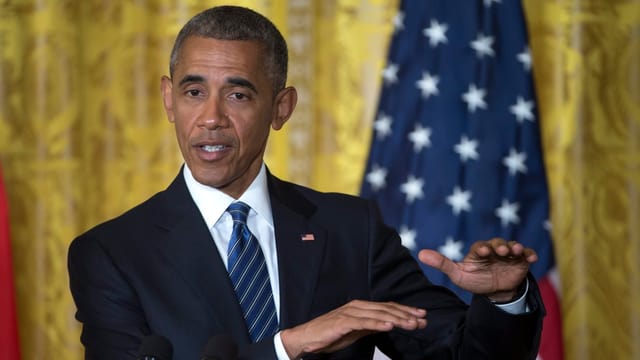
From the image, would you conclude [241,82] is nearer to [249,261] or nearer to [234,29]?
[234,29]

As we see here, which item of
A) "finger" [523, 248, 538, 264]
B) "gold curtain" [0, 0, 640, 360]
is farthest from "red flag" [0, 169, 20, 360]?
"finger" [523, 248, 538, 264]

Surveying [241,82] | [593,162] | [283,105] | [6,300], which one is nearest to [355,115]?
[593,162]

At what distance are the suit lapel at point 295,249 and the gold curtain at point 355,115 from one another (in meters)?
2.08

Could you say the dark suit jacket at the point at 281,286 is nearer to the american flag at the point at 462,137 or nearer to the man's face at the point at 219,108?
the man's face at the point at 219,108

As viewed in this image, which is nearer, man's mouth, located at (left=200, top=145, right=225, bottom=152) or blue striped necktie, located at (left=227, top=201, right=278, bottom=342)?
blue striped necktie, located at (left=227, top=201, right=278, bottom=342)

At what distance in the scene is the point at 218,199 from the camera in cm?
241

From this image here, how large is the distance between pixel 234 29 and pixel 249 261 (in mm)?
569

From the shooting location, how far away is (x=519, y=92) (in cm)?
→ 427

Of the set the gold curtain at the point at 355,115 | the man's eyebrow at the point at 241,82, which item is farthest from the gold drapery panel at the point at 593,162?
the man's eyebrow at the point at 241,82

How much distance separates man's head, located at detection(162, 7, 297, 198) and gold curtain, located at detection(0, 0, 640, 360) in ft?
7.00

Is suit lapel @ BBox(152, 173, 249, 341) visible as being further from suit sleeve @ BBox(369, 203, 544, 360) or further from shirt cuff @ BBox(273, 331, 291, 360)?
suit sleeve @ BBox(369, 203, 544, 360)

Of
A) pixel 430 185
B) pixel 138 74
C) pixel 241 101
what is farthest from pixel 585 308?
pixel 241 101

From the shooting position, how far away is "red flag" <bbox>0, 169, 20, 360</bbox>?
402 cm

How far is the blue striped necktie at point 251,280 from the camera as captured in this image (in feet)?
7.36
